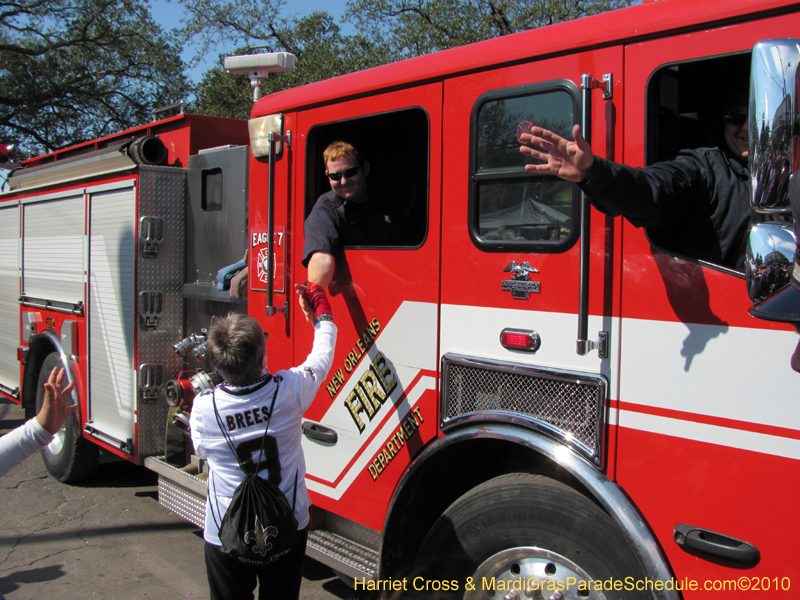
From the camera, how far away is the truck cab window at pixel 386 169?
318 centimetres

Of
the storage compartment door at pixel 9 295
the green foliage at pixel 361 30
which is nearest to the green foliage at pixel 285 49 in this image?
the green foliage at pixel 361 30

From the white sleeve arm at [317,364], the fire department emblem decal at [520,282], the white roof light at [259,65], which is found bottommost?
the white sleeve arm at [317,364]

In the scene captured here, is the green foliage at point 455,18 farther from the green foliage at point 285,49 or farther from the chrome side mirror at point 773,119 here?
the chrome side mirror at point 773,119

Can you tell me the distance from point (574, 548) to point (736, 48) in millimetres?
1726

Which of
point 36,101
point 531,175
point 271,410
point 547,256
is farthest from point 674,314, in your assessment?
point 36,101

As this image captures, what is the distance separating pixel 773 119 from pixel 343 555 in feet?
8.43

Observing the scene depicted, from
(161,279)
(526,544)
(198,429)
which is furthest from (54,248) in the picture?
(526,544)

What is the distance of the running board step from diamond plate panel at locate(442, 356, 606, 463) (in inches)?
33.7

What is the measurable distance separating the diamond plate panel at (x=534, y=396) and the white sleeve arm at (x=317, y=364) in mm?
521

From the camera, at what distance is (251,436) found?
2.51 metres

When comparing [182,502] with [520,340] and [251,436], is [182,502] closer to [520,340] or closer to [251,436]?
[251,436]

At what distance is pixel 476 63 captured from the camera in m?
2.63

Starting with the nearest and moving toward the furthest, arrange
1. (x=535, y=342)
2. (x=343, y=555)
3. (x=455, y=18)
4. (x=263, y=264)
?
(x=535, y=342), (x=343, y=555), (x=263, y=264), (x=455, y=18)

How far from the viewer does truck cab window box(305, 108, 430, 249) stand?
125 inches
